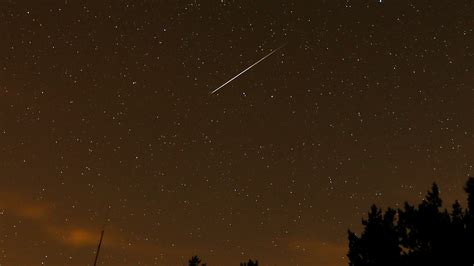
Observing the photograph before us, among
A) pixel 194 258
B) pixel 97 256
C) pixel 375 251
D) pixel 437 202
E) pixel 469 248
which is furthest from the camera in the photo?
pixel 194 258

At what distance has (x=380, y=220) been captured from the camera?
20.7m

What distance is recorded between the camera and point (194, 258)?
83.3 ft

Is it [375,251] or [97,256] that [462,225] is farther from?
[97,256]

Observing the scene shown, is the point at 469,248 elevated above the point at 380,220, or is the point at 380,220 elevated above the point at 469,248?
the point at 380,220

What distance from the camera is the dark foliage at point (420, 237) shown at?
18.0 m

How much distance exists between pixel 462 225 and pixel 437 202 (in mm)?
1074

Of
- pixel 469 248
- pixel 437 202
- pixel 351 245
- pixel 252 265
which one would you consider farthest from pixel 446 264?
pixel 252 265

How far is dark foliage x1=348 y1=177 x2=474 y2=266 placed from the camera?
18.0m

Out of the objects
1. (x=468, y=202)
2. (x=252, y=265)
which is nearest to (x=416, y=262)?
(x=468, y=202)

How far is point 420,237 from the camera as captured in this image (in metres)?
19.1

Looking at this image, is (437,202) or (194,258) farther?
(194,258)

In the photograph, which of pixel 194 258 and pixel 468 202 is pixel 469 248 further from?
pixel 194 258

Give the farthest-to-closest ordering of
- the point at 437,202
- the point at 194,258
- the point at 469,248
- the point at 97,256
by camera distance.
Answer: the point at 194,258 < the point at 97,256 < the point at 437,202 < the point at 469,248

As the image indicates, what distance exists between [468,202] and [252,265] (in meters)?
7.99
